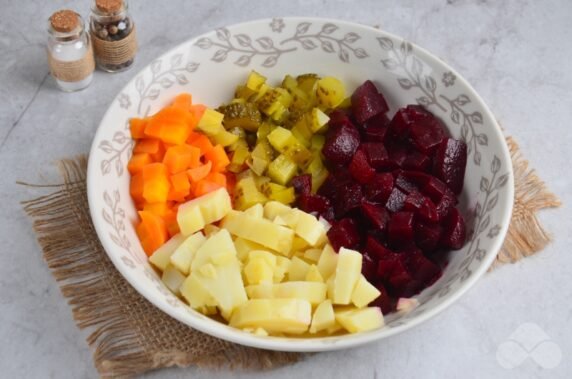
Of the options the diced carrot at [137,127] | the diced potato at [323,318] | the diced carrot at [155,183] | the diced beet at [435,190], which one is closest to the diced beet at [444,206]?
the diced beet at [435,190]

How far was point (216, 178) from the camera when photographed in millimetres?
2635

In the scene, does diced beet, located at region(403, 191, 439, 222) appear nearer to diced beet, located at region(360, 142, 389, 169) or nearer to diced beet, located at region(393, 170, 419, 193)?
diced beet, located at region(393, 170, 419, 193)

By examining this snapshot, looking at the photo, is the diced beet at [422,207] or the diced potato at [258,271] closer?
the diced potato at [258,271]

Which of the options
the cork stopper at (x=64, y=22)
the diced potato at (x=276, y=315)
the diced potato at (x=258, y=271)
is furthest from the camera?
the cork stopper at (x=64, y=22)

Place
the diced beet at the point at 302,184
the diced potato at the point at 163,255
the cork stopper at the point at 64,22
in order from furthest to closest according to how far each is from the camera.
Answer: the cork stopper at the point at 64,22
the diced beet at the point at 302,184
the diced potato at the point at 163,255

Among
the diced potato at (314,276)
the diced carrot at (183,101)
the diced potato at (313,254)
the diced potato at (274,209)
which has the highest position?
the diced carrot at (183,101)

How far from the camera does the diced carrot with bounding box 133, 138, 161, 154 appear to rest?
2615mm

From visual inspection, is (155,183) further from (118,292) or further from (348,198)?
(348,198)

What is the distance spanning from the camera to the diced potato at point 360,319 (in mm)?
2236

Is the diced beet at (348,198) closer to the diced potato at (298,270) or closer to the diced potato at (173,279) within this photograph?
the diced potato at (298,270)

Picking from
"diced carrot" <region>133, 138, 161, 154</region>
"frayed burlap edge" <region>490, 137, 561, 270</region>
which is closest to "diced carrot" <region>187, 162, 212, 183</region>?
"diced carrot" <region>133, 138, 161, 154</region>

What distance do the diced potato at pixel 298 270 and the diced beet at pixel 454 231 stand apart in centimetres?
43

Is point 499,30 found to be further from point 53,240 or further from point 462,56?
point 53,240

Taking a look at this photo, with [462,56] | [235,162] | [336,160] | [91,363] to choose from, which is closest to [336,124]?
[336,160]
